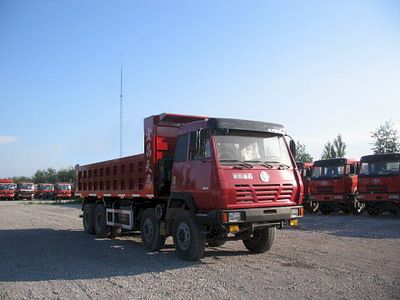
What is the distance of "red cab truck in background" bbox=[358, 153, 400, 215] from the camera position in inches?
736

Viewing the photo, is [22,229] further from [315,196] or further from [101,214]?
[315,196]

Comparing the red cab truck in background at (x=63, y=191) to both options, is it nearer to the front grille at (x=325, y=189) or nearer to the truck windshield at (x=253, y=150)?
the front grille at (x=325, y=189)

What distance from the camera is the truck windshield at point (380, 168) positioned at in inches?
747

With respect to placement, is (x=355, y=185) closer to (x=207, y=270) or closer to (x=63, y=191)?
(x=207, y=270)

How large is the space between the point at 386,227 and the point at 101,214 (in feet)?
32.1

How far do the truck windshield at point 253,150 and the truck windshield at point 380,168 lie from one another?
38.9 feet

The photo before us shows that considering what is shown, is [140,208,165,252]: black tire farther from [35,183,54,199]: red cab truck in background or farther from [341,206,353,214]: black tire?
[35,183,54,199]: red cab truck in background

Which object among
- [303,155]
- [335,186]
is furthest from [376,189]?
[303,155]

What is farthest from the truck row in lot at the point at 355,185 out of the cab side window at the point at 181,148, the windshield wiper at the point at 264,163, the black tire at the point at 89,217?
the cab side window at the point at 181,148

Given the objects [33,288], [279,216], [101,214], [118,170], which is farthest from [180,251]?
[101,214]

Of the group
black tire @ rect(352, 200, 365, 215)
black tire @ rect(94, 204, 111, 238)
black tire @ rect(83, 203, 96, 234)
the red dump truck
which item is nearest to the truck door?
the red dump truck

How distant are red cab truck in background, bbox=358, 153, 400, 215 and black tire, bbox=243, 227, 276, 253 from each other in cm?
1115

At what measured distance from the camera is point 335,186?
21.3 meters

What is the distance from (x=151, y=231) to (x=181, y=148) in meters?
2.32
